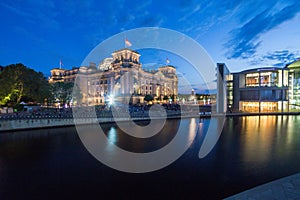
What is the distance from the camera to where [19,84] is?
3139cm

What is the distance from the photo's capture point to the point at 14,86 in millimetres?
29953

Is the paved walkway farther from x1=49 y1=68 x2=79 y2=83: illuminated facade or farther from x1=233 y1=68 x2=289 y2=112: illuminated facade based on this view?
x1=49 y1=68 x2=79 y2=83: illuminated facade

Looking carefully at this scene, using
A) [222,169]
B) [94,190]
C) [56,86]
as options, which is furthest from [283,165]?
[56,86]

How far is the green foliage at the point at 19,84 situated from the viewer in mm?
28922

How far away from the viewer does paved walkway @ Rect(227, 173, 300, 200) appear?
5.26 meters

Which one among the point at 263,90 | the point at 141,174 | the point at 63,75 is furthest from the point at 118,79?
the point at 141,174

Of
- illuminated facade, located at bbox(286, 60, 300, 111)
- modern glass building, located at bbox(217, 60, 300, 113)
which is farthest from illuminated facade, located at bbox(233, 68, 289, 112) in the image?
illuminated facade, located at bbox(286, 60, 300, 111)

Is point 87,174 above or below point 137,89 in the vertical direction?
below

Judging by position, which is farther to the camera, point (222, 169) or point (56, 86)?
point (56, 86)

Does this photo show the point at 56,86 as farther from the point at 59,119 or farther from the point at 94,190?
the point at 94,190

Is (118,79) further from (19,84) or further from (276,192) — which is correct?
(276,192)

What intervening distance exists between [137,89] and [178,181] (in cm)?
8291

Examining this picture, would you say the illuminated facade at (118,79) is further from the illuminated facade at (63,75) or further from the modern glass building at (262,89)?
the modern glass building at (262,89)

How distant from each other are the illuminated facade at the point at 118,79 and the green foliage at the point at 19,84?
4333 centimetres
